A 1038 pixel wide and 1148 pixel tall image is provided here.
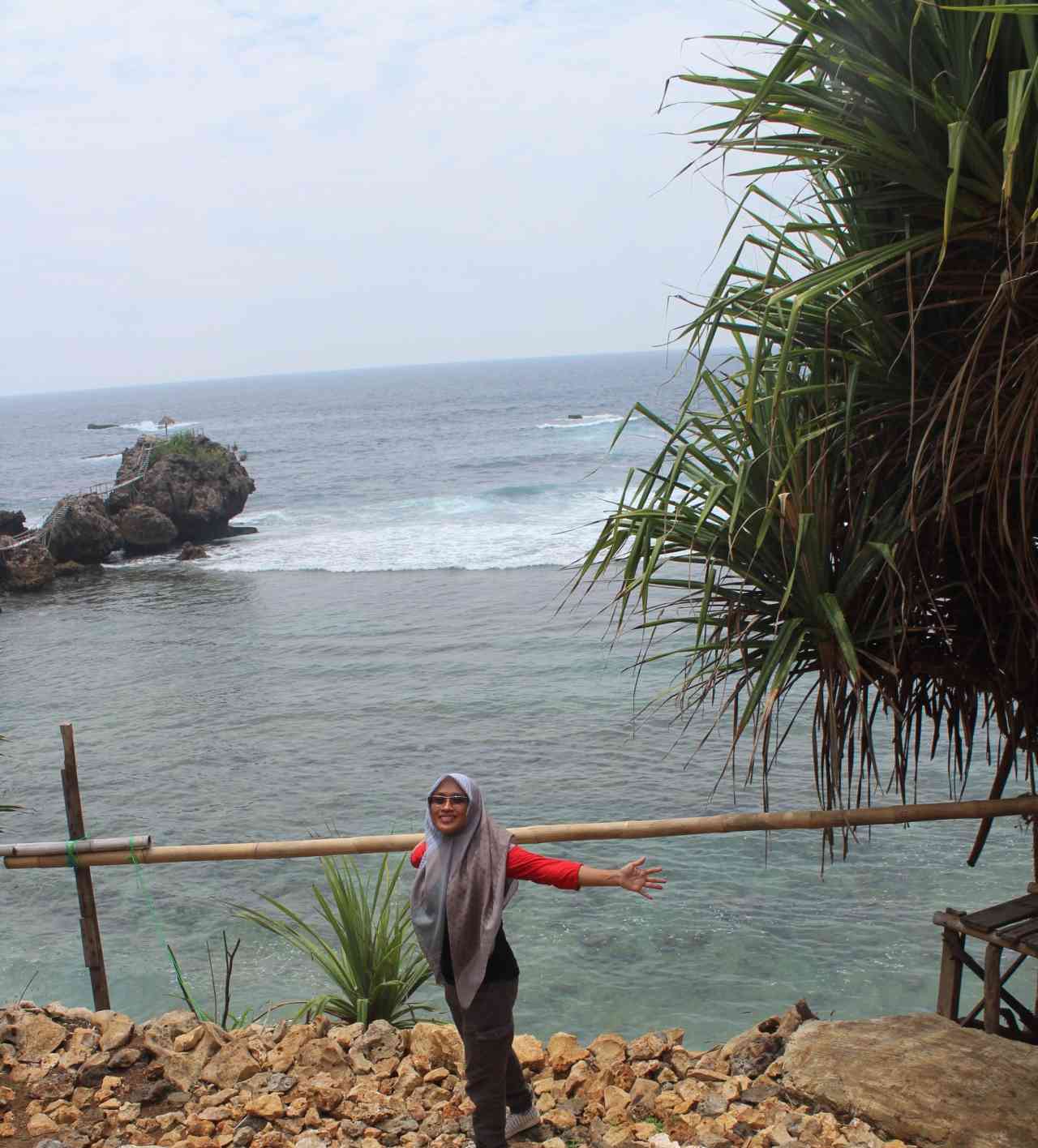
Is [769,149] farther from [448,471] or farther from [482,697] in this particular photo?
[448,471]

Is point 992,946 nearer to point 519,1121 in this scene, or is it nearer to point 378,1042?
point 519,1121

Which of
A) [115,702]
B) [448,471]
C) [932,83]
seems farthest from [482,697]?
[448,471]

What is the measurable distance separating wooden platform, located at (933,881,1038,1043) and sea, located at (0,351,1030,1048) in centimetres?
131

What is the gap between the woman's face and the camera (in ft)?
10.9

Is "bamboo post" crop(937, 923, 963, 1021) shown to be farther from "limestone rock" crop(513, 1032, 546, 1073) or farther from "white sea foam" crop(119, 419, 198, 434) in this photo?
"white sea foam" crop(119, 419, 198, 434)

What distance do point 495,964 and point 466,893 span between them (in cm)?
29

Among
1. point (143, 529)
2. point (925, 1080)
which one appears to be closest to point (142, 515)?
point (143, 529)

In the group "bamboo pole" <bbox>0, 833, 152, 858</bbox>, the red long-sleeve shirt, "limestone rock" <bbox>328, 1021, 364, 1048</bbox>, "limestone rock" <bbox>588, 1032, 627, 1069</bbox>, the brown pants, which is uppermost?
the red long-sleeve shirt

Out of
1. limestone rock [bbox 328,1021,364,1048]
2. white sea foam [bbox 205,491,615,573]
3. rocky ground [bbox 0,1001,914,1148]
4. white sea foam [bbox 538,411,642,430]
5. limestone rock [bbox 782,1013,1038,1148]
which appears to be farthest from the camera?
white sea foam [bbox 538,411,642,430]

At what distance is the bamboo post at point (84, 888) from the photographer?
16.0ft

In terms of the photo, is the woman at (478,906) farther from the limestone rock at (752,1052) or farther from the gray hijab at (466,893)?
the limestone rock at (752,1052)

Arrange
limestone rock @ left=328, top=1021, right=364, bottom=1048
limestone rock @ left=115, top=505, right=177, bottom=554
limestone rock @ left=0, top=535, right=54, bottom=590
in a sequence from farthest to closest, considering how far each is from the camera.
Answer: limestone rock @ left=115, top=505, right=177, bottom=554 < limestone rock @ left=0, top=535, right=54, bottom=590 < limestone rock @ left=328, top=1021, right=364, bottom=1048

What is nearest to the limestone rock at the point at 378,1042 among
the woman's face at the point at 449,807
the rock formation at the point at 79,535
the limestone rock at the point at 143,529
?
the woman's face at the point at 449,807

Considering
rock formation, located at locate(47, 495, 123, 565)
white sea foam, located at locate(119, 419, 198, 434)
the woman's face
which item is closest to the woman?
the woman's face
